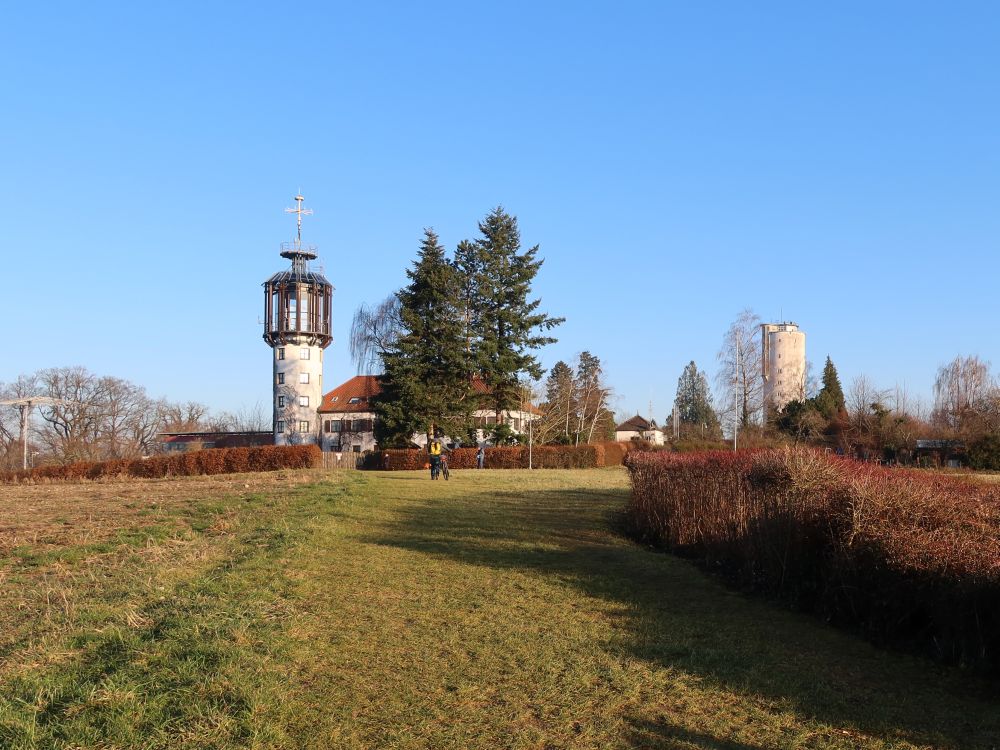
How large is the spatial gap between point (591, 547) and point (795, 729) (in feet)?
25.9

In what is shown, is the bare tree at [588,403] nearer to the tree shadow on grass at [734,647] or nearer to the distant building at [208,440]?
the distant building at [208,440]

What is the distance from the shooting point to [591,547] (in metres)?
13.1

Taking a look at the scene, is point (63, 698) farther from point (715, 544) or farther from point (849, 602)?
point (715, 544)

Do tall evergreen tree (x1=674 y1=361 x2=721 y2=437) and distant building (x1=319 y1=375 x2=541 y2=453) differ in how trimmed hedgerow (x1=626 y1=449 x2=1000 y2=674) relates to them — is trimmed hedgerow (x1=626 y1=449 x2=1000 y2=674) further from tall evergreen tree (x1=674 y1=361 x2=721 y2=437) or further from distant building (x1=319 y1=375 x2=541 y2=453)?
tall evergreen tree (x1=674 y1=361 x2=721 y2=437)

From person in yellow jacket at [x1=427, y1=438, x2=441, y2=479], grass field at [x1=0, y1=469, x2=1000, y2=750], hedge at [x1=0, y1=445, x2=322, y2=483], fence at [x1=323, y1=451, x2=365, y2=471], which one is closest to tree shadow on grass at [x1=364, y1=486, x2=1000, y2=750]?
grass field at [x1=0, y1=469, x2=1000, y2=750]

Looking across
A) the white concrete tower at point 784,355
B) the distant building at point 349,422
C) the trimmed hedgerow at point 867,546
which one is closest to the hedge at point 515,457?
the distant building at point 349,422

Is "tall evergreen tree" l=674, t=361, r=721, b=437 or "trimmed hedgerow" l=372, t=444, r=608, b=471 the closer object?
"trimmed hedgerow" l=372, t=444, r=608, b=471

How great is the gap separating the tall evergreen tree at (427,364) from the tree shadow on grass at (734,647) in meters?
36.8

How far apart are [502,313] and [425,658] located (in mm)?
47332

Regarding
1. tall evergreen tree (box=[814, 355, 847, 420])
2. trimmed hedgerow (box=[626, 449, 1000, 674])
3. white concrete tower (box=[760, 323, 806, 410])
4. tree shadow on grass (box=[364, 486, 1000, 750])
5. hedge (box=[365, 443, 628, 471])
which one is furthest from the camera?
white concrete tower (box=[760, 323, 806, 410])

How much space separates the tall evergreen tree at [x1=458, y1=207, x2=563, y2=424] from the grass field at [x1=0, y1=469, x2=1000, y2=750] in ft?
133

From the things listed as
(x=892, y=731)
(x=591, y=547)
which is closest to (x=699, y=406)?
(x=591, y=547)

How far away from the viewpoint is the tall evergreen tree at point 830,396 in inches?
2500

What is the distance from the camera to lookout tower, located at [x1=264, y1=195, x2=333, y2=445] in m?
64.8
